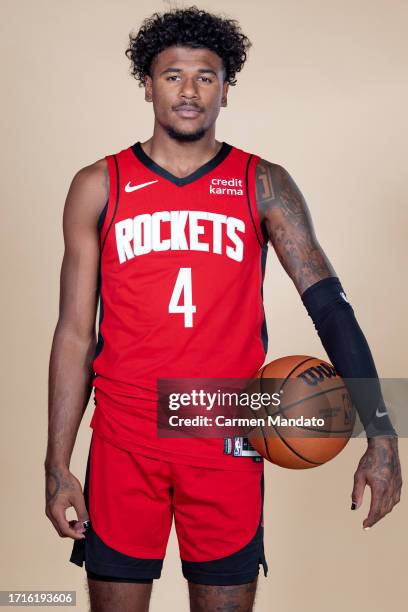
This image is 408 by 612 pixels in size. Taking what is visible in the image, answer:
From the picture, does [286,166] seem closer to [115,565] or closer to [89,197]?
[89,197]

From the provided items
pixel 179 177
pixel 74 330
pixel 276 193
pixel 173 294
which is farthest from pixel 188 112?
pixel 74 330

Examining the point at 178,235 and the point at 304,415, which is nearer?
the point at 304,415

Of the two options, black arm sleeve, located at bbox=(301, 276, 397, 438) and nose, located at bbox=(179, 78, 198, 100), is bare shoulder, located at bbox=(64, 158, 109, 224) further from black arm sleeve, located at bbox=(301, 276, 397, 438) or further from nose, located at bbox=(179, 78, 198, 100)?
black arm sleeve, located at bbox=(301, 276, 397, 438)

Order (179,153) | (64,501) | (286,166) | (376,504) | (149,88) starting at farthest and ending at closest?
(286,166) < (149,88) < (179,153) < (64,501) < (376,504)

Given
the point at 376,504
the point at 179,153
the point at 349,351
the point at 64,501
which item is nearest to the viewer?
the point at 376,504

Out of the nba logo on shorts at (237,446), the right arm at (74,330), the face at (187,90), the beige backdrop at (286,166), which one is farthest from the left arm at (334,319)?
the beige backdrop at (286,166)

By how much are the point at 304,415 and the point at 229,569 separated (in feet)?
1.45

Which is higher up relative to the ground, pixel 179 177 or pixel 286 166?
pixel 286 166

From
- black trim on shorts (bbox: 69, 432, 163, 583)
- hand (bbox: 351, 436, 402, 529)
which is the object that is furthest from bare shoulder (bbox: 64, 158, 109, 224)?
hand (bbox: 351, 436, 402, 529)

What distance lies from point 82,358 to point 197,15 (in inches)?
39.0

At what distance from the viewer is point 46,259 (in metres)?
3.86

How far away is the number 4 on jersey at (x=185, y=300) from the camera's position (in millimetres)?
2527

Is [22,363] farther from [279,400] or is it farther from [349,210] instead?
[279,400]

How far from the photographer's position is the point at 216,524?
2514 mm
